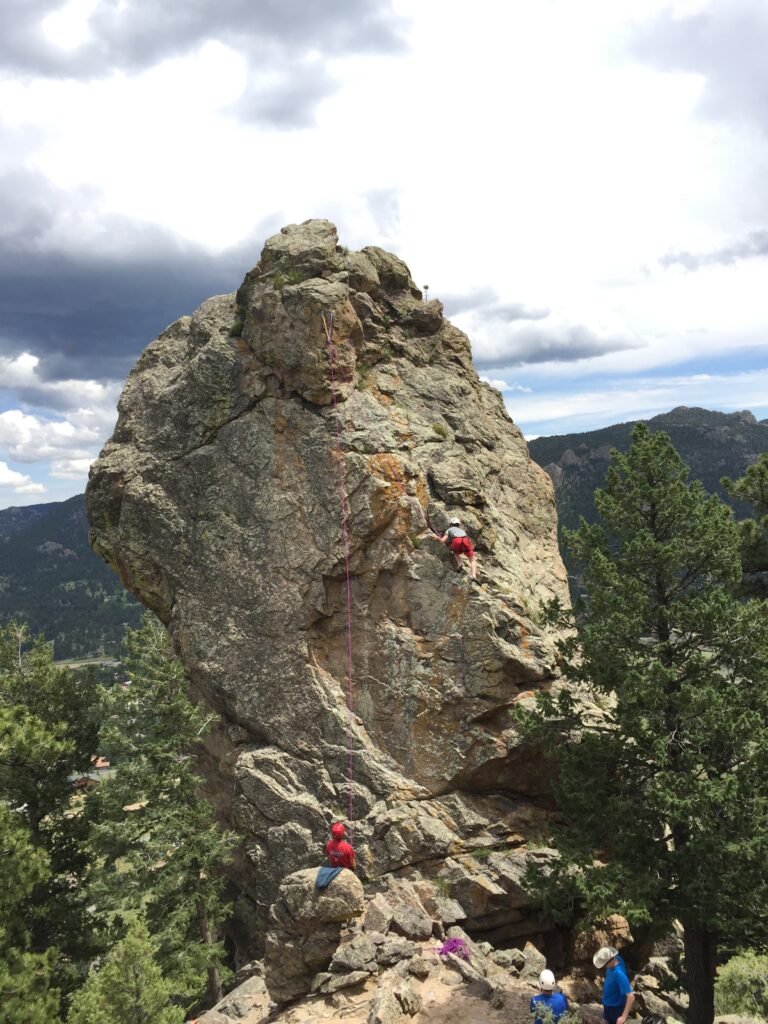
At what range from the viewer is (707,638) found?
14.9 metres

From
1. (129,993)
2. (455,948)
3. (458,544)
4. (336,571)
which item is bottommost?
(455,948)

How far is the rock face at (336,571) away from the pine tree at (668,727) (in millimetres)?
3766

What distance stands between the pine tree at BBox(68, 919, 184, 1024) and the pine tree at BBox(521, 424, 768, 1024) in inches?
340

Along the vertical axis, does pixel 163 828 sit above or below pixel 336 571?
below

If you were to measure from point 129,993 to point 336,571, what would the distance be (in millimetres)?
11534

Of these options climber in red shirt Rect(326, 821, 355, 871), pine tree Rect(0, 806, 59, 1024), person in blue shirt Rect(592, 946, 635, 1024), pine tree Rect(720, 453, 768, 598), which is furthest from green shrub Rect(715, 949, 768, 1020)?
pine tree Rect(0, 806, 59, 1024)

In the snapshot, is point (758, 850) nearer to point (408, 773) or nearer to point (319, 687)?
point (408, 773)

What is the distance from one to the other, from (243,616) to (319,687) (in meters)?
3.46

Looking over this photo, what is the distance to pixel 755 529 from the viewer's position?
2159cm

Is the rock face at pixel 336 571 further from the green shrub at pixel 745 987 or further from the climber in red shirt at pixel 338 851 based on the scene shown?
the green shrub at pixel 745 987

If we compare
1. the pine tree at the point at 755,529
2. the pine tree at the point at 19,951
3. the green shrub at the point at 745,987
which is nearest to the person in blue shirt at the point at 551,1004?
the green shrub at the point at 745,987

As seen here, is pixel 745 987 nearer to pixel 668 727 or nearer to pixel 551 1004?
pixel 668 727

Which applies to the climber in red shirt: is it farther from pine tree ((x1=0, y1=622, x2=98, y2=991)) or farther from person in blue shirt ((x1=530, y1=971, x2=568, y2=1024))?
pine tree ((x1=0, y1=622, x2=98, y2=991))

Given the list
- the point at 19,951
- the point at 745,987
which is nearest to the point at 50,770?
the point at 19,951
